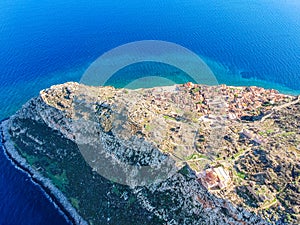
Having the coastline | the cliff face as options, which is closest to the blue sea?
the coastline

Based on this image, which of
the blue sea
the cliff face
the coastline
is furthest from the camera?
the blue sea

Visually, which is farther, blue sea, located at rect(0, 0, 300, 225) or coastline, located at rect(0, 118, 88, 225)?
blue sea, located at rect(0, 0, 300, 225)

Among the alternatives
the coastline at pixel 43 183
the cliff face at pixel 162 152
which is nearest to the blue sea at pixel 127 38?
the coastline at pixel 43 183

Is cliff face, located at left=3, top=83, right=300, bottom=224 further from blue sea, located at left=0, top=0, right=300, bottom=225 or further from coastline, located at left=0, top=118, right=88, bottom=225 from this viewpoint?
blue sea, located at left=0, top=0, right=300, bottom=225

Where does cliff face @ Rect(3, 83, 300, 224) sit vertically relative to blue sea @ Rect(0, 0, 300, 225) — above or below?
below

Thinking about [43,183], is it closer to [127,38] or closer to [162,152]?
[162,152]
